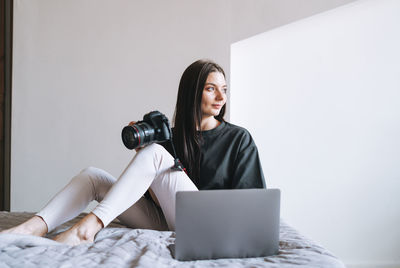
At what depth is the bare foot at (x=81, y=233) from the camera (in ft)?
3.20

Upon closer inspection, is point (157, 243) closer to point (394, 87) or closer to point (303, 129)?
point (303, 129)

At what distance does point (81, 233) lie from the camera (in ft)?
3.26

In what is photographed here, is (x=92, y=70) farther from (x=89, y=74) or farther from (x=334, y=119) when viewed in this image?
(x=334, y=119)

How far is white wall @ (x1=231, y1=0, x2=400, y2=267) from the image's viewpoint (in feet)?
7.02

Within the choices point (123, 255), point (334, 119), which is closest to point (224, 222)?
point (123, 255)

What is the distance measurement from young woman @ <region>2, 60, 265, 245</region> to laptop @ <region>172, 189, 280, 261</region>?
0.30 metres

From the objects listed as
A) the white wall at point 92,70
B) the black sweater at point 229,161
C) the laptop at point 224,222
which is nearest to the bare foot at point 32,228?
the laptop at point 224,222

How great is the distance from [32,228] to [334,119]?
5.72ft

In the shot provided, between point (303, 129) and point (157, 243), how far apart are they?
4.77 feet

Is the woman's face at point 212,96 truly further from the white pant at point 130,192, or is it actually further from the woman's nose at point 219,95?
the white pant at point 130,192

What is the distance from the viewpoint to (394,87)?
2.13 meters

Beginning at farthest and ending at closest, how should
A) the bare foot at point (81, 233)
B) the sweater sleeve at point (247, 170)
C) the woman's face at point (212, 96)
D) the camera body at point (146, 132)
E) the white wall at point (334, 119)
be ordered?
1. the white wall at point (334, 119)
2. the woman's face at point (212, 96)
3. the sweater sleeve at point (247, 170)
4. the camera body at point (146, 132)
5. the bare foot at point (81, 233)

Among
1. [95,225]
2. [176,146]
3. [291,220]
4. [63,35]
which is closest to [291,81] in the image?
[291,220]

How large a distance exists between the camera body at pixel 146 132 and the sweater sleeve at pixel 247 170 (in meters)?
0.31
